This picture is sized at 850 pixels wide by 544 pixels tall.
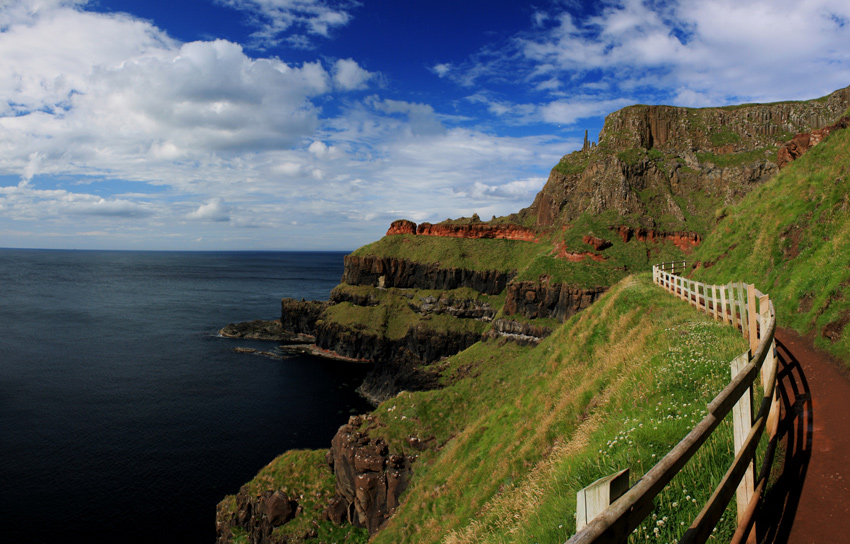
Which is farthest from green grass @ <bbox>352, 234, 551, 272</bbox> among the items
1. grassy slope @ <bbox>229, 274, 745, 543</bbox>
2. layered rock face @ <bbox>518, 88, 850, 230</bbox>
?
grassy slope @ <bbox>229, 274, 745, 543</bbox>

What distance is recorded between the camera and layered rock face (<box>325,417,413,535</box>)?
27.5 meters

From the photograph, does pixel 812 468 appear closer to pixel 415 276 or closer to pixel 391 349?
pixel 391 349

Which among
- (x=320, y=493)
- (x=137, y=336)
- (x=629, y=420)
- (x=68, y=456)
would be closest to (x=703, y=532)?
(x=629, y=420)

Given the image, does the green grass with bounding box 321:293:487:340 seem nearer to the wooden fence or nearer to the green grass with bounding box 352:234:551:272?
the green grass with bounding box 352:234:551:272

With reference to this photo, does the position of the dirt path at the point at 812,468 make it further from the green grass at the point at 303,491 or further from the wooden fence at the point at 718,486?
the green grass at the point at 303,491

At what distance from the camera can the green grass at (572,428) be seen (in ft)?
23.6

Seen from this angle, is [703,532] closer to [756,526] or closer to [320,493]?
[756,526]

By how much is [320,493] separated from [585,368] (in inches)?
852

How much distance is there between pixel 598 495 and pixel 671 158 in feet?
406

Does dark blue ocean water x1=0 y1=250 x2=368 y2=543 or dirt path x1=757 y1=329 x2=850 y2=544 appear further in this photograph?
dark blue ocean water x1=0 y1=250 x2=368 y2=543

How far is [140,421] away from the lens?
178 feet

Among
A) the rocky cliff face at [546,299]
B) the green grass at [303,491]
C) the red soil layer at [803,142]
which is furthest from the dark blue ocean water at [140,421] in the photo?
the red soil layer at [803,142]

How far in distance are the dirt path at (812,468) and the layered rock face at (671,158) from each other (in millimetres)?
90513

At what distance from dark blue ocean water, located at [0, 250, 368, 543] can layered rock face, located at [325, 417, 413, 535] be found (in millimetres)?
15679
